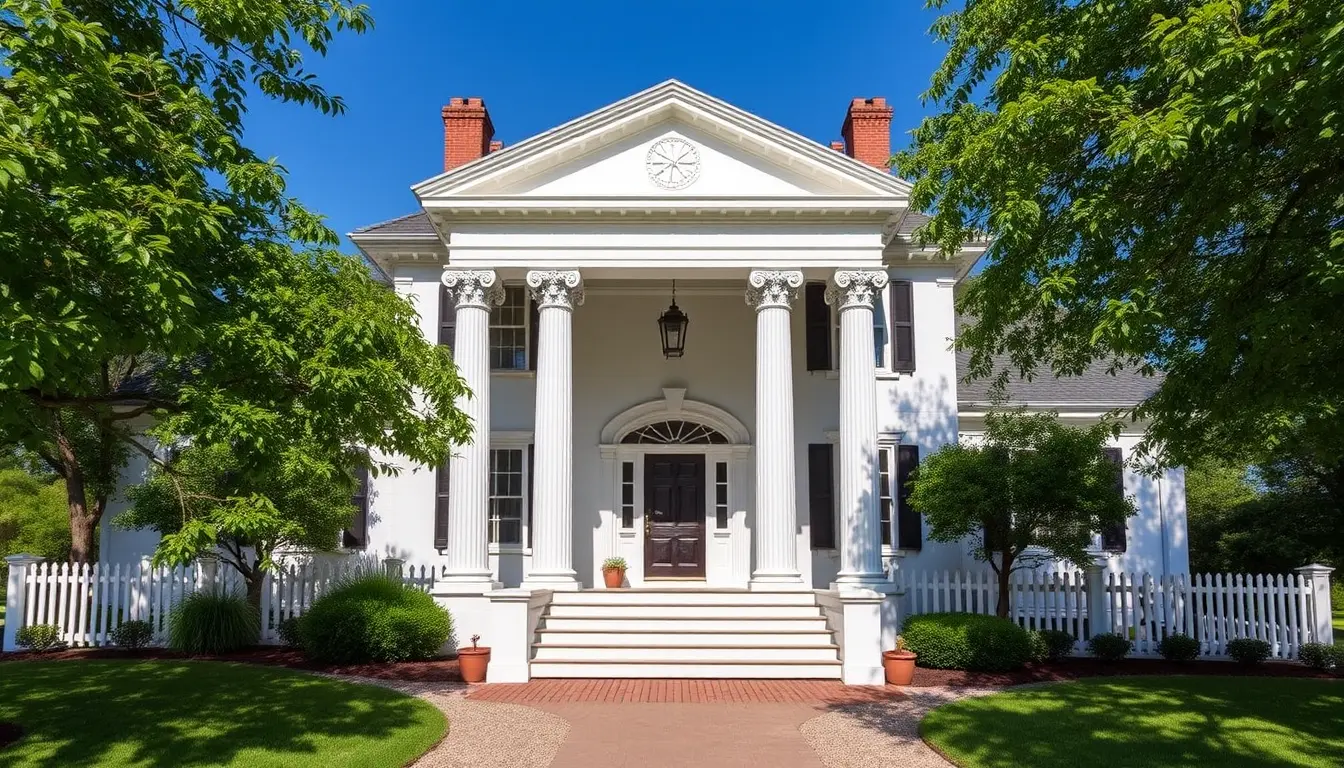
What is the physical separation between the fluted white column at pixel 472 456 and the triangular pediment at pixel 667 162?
154 centimetres

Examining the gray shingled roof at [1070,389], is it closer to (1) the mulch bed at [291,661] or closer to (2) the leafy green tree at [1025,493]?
(2) the leafy green tree at [1025,493]

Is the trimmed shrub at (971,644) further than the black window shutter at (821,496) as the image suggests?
No

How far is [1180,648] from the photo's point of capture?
14453 millimetres

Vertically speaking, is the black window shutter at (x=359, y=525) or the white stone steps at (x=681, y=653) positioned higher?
the black window shutter at (x=359, y=525)

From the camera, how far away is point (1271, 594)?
47.8ft

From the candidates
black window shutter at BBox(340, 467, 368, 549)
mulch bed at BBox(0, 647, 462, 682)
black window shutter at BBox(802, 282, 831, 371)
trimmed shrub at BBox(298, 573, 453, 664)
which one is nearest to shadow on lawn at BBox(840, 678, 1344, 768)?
mulch bed at BBox(0, 647, 462, 682)

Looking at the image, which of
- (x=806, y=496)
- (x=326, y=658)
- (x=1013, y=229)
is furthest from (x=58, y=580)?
(x=1013, y=229)

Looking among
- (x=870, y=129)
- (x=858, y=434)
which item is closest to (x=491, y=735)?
(x=858, y=434)

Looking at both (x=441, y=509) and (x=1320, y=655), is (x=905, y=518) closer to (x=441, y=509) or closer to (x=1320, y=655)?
(x=1320, y=655)

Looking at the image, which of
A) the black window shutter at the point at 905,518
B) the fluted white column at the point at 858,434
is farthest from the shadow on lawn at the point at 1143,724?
the black window shutter at the point at 905,518

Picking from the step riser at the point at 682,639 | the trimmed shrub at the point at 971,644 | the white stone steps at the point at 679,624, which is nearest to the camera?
the step riser at the point at 682,639

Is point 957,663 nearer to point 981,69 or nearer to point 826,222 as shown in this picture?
point 826,222

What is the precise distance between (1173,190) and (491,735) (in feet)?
26.2

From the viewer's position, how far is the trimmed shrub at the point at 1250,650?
14.2 m
